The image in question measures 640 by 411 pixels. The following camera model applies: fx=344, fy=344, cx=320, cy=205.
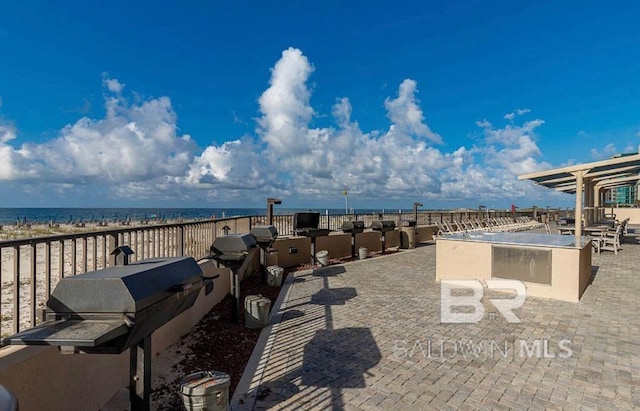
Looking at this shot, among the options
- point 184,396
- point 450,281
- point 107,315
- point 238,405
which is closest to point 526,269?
point 450,281

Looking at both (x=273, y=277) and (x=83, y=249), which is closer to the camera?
(x=83, y=249)

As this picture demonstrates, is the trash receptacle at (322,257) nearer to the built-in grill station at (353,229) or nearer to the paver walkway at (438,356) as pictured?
the built-in grill station at (353,229)

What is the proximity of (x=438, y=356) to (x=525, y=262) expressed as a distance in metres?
4.00

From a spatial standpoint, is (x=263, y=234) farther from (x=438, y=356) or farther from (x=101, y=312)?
(x=101, y=312)

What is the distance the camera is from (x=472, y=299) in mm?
6820

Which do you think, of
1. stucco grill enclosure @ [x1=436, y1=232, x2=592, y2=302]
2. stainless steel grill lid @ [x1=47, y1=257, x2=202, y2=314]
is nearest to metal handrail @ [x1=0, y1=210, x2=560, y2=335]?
stainless steel grill lid @ [x1=47, y1=257, x2=202, y2=314]

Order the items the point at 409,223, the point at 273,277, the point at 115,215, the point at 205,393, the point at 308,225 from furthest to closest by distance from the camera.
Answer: the point at 115,215
the point at 409,223
the point at 308,225
the point at 273,277
the point at 205,393

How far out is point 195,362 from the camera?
4254 millimetres

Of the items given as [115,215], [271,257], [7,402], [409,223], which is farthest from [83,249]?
[115,215]

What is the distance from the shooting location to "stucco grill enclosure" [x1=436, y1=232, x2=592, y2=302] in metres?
6.63

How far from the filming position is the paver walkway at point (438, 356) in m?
3.36

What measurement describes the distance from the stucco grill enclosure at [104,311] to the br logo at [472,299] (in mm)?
4724

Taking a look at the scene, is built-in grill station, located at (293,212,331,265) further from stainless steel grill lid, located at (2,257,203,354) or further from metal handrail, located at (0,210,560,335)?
stainless steel grill lid, located at (2,257,203,354)

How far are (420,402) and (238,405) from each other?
173cm
